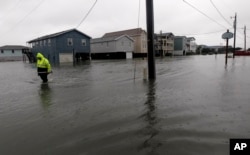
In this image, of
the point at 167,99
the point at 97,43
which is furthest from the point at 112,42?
the point at 167,99

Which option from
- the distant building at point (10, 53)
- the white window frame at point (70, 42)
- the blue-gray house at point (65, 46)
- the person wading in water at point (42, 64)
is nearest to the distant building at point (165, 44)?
the blue-gray house at point (65, 46)

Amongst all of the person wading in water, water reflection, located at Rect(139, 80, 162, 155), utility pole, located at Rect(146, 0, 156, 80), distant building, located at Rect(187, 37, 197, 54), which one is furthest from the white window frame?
distant building, located at Rect(187, 37, 197, 54)

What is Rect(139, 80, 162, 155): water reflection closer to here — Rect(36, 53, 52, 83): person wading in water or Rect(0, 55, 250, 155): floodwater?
Rect(0, 55, 250, 155): floodwater

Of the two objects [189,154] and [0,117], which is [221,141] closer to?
[189,154]

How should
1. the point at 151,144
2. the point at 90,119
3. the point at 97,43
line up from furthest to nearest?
the point at 97,43 → the point at 90,119 → the point at 151,144

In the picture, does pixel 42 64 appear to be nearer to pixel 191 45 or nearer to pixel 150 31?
pixel 150 31

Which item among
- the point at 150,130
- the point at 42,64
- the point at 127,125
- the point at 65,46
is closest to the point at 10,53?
the point at 65,46

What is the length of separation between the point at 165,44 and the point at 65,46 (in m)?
41.9

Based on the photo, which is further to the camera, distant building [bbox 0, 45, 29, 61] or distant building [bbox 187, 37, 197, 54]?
distant building [bbox 187, 37, 197, 54]

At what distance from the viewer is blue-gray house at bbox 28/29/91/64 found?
40906 mm

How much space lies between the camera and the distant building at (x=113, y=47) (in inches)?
2103

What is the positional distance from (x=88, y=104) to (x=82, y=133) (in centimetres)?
251

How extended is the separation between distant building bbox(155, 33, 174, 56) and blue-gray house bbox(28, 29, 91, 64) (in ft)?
101

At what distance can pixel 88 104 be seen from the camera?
7051 mm
